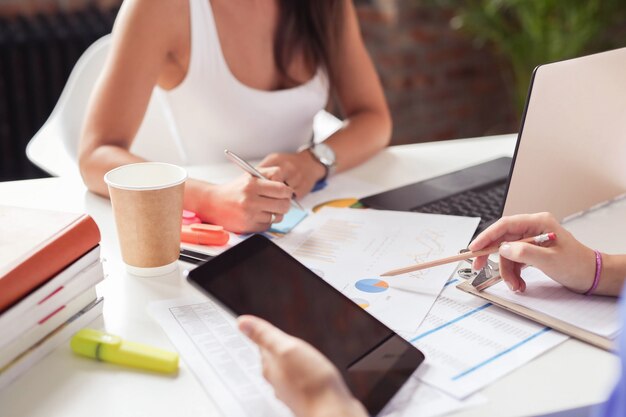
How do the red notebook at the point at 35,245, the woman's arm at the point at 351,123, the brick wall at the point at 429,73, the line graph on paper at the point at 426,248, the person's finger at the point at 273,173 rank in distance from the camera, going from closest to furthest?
the red notebook at the point at 35,245 → the line graph on paper at the point at 426,248 → the person's finger at the point at 273,173 → the woman's arm at the point at 351,123 → the brick wall at the point at 429,73

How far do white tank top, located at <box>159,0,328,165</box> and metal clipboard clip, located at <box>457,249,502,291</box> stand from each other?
0.68 metres

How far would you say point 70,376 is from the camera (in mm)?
724

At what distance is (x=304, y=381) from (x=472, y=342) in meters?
0.25

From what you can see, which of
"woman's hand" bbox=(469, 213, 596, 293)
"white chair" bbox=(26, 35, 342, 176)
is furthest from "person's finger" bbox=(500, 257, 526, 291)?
"white chair" bbox=(26, 35, 342, 176)

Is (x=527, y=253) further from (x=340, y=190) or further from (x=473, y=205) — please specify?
(x=340, y=190)

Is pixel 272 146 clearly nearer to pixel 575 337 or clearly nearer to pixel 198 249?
pixel 198 249

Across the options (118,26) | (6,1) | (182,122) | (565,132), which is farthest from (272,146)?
(6,1)

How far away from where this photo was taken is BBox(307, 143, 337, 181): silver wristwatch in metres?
1.30

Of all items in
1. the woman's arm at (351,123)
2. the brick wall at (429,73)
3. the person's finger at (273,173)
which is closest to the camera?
the person's finger at (273,173)

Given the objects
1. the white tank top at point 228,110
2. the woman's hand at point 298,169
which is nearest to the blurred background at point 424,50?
the white tank top at point 228,110

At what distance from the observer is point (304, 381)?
1.98ft

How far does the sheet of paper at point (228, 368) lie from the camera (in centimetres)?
67

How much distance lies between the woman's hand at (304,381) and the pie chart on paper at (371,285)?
269 millimetres

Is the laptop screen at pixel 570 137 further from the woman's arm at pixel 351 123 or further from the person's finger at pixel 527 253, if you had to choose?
the woman's arm at pixel 351 123
